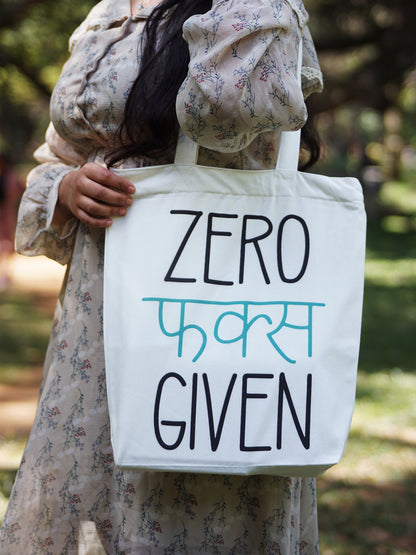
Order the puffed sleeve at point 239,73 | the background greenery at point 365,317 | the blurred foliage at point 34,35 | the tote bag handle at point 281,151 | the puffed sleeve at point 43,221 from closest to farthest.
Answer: the puffed sleeve at point 239,73, the tote bag handle at point 281,151, the puffed sleeve at point 43,221, the background greenery at point 365,317, the blurred foliage at point 34,35

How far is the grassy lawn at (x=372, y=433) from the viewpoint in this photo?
3.42 meters

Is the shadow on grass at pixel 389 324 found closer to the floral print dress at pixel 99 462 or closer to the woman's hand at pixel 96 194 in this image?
the floral print dress at pixel 99 462

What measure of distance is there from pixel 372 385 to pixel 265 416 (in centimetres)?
479

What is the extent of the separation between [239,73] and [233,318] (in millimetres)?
434

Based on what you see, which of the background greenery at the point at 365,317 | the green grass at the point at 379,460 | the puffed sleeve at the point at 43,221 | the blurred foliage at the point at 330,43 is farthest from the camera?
the blurred foliage at the point at 330,43

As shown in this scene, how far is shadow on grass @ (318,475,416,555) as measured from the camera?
3.25 m

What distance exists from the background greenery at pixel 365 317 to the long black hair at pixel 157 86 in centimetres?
44

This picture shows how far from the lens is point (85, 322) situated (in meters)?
1.57

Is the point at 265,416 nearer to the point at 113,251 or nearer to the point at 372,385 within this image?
the point at 113,251

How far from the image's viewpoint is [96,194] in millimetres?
1479

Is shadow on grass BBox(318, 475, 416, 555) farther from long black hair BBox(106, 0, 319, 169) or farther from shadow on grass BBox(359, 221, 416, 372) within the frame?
shadow on grass BBox(359, 221, 416, 372)

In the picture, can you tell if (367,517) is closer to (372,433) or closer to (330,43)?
(372,433)

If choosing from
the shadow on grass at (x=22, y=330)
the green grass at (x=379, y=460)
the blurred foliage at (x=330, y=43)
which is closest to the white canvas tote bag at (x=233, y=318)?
the green grass at (x=379, y=460)

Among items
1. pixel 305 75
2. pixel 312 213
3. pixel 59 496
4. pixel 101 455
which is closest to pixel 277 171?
pixel 312 213
